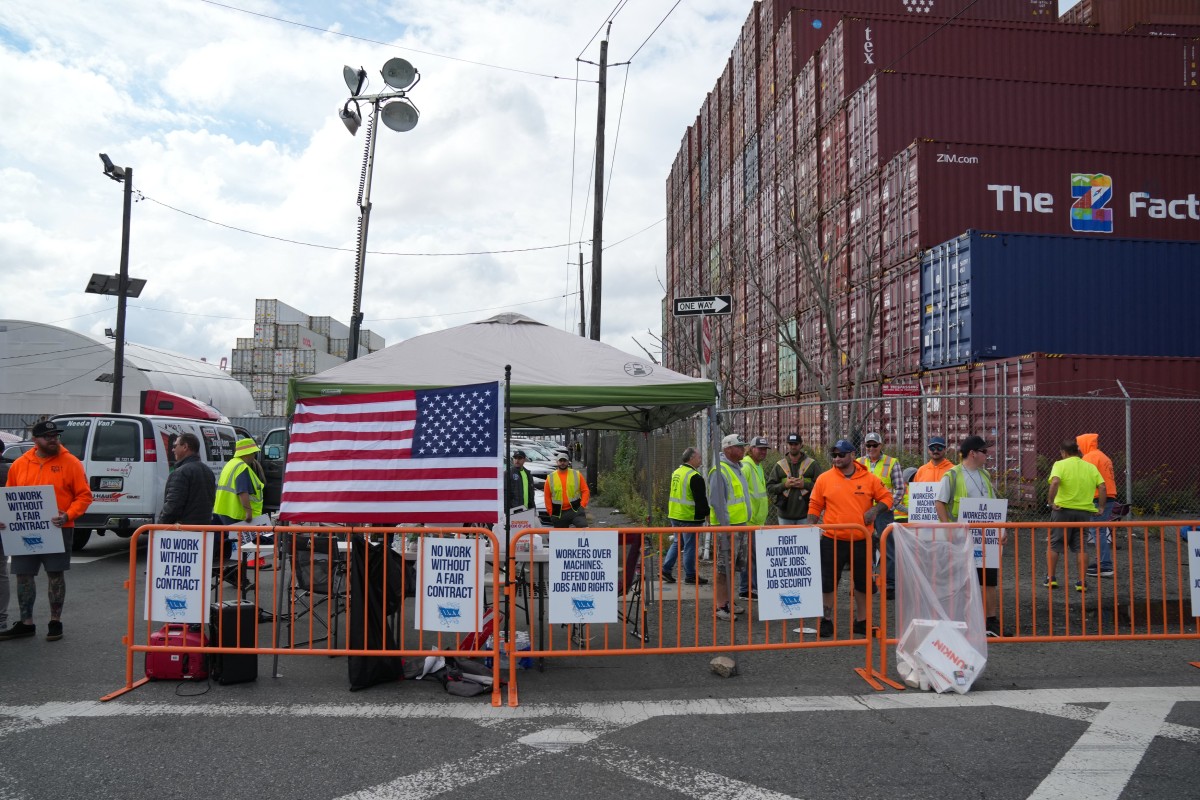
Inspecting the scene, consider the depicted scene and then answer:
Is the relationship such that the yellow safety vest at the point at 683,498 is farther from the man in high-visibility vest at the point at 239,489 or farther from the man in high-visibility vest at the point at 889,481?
the man in high-visibility vest at the point at 239,489

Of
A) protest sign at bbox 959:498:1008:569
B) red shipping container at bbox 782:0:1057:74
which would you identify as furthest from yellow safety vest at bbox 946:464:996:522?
red shipping container at bbox 782:0:1057:74

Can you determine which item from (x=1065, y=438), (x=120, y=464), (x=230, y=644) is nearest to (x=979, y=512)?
(x=230, y=644)

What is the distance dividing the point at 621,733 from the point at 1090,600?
6243mm

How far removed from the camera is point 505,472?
20.5 ft

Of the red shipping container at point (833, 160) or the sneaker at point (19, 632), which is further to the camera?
the red shipping container at point (833, 160)

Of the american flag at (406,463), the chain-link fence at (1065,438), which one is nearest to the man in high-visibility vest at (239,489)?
the american flag at (406,463)

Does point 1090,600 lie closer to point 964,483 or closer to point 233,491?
point 964,483

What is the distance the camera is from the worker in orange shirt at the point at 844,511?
7.28 meters

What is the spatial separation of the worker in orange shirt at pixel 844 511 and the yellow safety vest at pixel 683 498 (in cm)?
177

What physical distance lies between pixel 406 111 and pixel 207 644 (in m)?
9.82

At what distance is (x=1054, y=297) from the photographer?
16.0 metres

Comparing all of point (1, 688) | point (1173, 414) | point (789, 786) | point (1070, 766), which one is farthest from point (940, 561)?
point (1173, 414)

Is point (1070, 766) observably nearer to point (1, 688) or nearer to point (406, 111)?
point (1, 688)

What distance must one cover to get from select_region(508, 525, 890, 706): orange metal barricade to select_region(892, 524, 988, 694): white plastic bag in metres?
0.29
